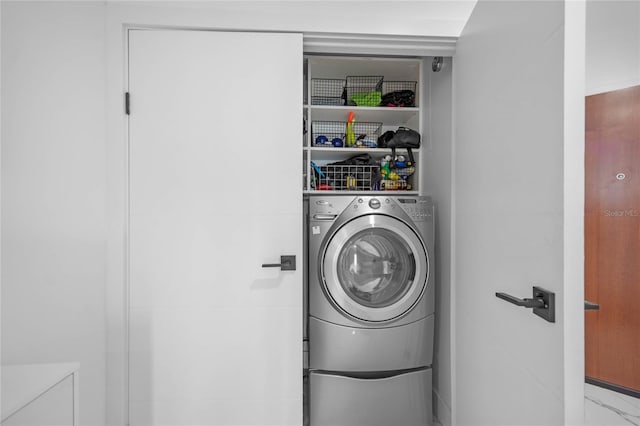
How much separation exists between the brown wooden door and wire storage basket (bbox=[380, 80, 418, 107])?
143 centimetres

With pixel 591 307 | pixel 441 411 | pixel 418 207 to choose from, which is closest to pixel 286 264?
pixel 418 207

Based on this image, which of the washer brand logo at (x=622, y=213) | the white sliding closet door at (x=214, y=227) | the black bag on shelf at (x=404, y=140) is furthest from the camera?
the black bag on shelf at (x=404, y=140)

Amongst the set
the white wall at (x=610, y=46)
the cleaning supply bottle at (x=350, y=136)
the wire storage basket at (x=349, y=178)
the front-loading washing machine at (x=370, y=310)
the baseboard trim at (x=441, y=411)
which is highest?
the cleaning supply bottle at (x=350, y=136)

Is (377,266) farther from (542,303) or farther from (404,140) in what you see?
(542,303)

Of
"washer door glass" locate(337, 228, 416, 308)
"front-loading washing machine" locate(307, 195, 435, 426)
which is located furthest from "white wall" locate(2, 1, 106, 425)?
"washer door glass" locate(337, 228, 416, 308)

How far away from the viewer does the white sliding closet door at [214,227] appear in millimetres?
1385

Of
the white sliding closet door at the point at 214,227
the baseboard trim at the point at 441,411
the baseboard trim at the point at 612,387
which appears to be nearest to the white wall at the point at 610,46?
the baseboard trim at the point at 612,387

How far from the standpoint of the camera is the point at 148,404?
4.54 ft

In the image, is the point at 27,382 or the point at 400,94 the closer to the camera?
the point at 27,382

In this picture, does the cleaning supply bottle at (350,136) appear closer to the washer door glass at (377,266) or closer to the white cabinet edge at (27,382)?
the washer door glass at (377,266)

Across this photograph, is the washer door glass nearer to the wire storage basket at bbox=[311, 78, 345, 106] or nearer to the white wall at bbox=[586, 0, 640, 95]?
the wire storage basket at bbox=[311, 78, 345, 106]

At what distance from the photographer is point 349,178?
213cm

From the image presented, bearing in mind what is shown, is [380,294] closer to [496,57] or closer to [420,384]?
[420,384]

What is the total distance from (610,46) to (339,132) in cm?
161
